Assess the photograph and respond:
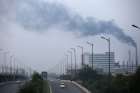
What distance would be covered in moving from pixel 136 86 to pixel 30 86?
A: 1783 centimetres

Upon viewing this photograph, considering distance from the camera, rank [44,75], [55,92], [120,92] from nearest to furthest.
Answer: [120,92], [55,92], [44,75]

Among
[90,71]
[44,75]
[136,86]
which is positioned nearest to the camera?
[136,86]

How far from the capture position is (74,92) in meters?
78.1

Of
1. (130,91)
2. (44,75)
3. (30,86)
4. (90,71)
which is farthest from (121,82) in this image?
(44,75)

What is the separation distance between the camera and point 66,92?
78.6 m

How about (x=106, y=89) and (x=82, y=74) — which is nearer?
(x=106, y=89)

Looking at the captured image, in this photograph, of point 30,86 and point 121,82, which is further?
point 121,82

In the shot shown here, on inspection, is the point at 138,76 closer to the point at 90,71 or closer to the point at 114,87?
the point at 114,87

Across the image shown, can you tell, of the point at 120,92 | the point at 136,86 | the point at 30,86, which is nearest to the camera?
the point at 136,86

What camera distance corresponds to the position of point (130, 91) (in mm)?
42094

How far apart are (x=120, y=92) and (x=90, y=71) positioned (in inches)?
2477

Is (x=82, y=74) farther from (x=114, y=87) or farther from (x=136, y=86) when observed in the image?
(x=136, y=86)

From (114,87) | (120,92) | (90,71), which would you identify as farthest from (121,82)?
(90,71)

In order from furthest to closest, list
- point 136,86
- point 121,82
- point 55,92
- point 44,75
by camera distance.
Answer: point 44,75, point 55,92, point 121,82, point 136,86
